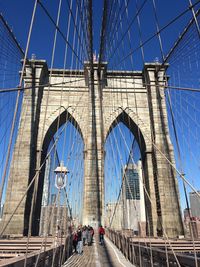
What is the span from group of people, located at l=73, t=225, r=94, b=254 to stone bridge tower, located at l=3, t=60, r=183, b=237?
11.1ft

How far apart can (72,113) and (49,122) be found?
170 centimetres

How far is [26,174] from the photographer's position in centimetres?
1469

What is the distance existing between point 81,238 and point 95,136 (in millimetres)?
8318

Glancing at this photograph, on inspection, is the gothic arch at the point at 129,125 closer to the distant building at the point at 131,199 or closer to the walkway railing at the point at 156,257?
the distant building at the point at 131,199

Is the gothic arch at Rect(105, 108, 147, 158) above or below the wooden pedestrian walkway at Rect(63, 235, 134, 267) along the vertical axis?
above

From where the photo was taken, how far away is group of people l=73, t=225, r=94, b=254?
26.4ft

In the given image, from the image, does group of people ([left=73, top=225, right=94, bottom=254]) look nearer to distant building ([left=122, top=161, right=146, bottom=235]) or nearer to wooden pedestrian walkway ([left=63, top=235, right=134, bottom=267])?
wooden pedestrian walkway ([left=63, top=235, right=134, bottom=267])

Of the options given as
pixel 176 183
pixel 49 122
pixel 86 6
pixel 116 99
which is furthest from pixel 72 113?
pixel 176 183

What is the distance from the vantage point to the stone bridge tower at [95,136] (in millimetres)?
14227

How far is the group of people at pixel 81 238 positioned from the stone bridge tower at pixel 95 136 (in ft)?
11.1

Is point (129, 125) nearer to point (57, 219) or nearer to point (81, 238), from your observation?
point (81, 238)

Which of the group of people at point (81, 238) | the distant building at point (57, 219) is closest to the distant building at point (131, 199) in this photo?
the group of people at point (81, 238)

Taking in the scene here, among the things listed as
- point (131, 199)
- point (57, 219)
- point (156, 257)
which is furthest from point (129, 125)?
point (156, 257)

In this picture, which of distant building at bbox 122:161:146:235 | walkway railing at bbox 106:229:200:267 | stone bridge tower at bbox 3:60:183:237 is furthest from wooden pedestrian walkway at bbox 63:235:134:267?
stone bridge tower at bbox 3:60:183:237
